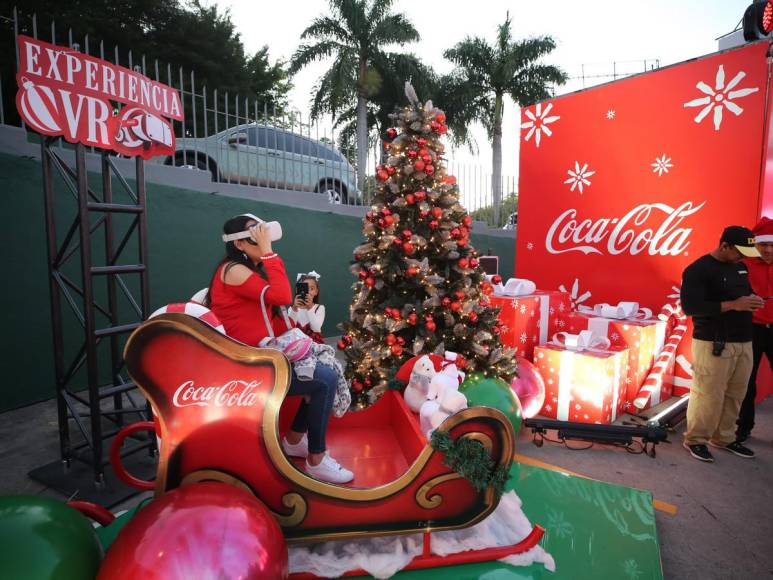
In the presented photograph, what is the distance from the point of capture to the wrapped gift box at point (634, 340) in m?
4.38

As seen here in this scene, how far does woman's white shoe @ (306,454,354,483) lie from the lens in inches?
88.3

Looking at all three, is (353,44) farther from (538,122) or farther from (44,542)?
(44,542)

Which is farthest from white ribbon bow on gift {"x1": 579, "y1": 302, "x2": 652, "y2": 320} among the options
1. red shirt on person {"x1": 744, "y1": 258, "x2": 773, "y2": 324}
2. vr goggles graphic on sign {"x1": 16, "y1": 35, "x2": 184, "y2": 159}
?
vr goggles graphic on sign {"x1": 16, "y1": 35, "x2": 184, "y2": 159}

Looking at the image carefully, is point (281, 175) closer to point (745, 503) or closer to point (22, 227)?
point (22, 227)

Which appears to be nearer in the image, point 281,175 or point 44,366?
point 44,366

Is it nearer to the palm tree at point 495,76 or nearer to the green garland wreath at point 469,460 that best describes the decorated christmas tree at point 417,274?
the green garland wreath at point 469,460

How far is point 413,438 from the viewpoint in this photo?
2400mm

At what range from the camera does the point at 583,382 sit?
13.1 feet

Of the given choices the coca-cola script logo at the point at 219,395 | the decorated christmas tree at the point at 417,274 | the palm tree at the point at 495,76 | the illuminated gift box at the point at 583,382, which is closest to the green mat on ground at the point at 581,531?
→ the coca-cola script logo at the point at 219,395

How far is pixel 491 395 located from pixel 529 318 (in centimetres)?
180

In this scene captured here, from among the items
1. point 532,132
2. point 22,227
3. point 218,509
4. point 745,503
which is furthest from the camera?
point 532,132

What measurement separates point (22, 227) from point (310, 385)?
Answer: 3.74 m

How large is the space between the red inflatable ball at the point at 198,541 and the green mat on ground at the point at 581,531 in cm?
78

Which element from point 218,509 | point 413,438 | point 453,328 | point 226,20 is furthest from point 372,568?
point 226,20
